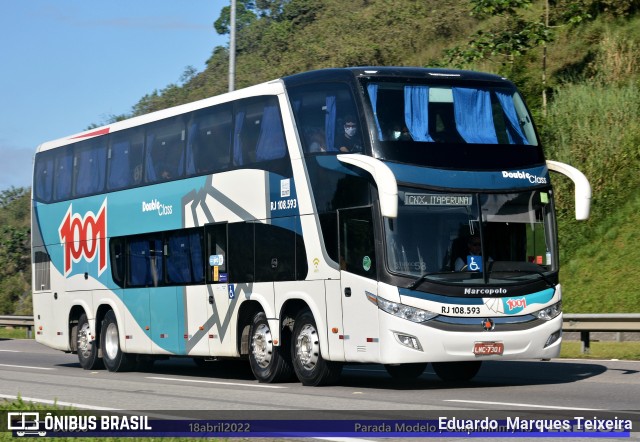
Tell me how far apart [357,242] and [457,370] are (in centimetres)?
301

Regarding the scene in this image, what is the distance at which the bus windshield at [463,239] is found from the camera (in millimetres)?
15531

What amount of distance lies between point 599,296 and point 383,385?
1261 centimetres

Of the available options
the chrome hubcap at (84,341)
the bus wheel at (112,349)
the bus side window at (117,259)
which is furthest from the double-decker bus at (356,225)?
the chrome hubcap at (84,341)

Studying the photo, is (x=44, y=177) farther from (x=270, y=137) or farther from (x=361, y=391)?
(x=361, y=391)

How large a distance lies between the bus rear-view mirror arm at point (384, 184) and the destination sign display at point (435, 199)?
0.39 m

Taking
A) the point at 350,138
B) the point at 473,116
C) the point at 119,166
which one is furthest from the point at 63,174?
the point at 473,116

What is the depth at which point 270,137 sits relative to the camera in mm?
18094

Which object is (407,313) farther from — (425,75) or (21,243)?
(21,243)

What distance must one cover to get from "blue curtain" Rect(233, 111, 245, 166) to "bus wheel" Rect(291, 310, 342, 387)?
2.85 metres

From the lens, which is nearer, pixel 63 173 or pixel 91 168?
pixel 91 168

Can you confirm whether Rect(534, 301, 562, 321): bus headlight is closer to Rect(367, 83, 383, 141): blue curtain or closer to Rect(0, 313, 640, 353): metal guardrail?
Rect(367, 83, 383, 141): blue curtain

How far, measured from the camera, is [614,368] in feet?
60.2

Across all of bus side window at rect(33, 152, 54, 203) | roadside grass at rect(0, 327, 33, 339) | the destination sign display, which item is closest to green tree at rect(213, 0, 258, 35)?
roadside grass at rect(0, 327, 33, 339)

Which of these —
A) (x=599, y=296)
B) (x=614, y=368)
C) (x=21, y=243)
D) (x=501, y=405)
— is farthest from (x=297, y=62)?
(x=501, y=405)
